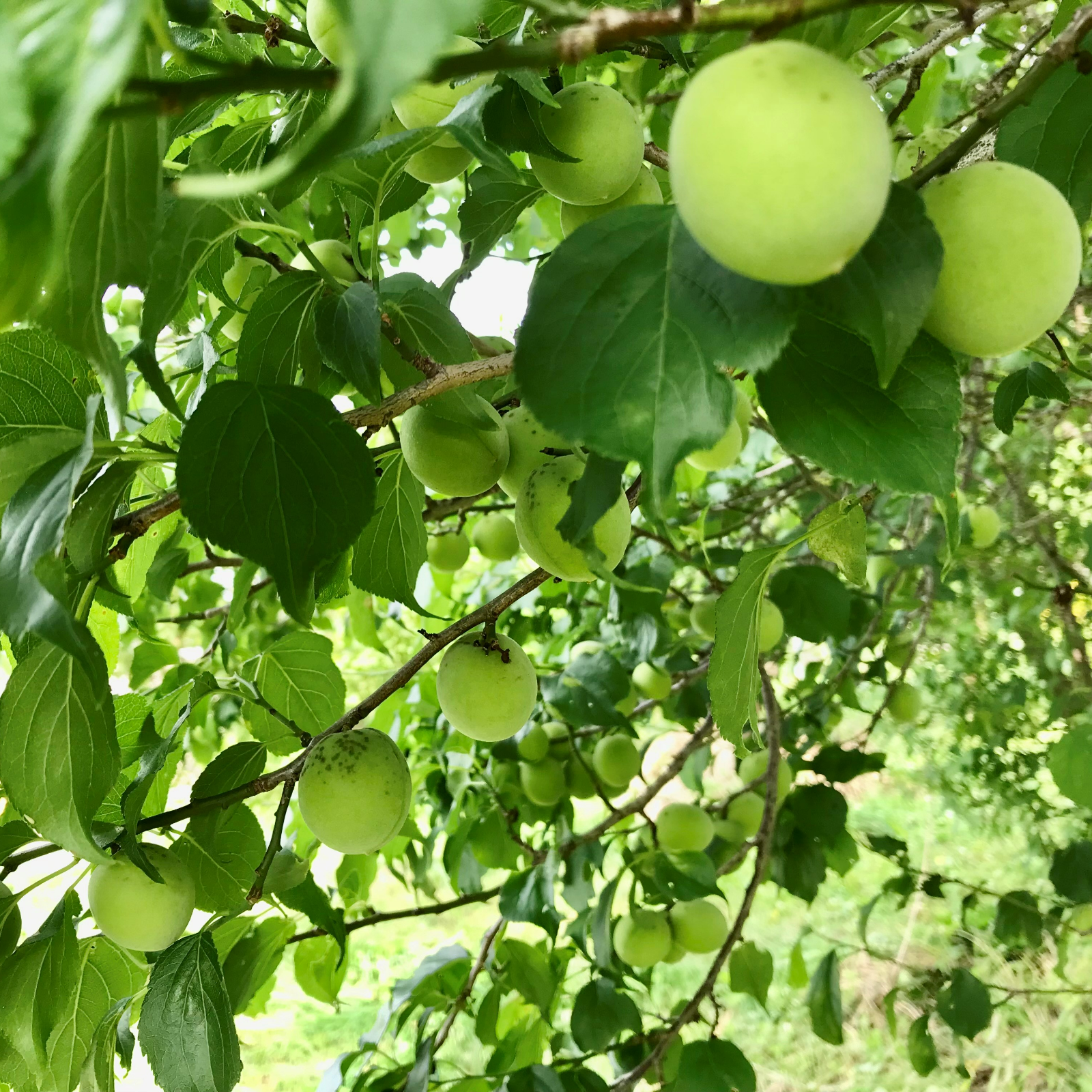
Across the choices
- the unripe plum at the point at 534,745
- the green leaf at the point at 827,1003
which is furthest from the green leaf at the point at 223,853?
the green leaf at the point at 827,1003

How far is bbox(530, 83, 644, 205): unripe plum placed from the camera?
68cm

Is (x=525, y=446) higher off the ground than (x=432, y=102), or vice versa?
(x=432, y=102)

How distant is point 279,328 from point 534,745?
93 centimetres

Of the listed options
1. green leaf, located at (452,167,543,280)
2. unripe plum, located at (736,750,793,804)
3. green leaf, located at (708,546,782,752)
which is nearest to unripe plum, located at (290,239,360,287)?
green leaf, located at (452,167,543,280)

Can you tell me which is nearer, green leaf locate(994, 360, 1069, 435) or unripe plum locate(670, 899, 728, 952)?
green leaf locate(994, 360, 1069, 435)

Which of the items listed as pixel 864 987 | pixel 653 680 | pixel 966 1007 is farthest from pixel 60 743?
pixel 864 987

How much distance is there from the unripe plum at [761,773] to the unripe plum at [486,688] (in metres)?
0.86

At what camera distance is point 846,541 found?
830 mm

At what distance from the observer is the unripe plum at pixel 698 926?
145cm

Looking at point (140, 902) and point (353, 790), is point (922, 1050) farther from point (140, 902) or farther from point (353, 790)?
point (140, 902)

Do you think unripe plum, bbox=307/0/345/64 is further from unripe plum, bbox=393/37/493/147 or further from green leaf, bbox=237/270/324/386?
green leaf, bbox=237/270/324/386

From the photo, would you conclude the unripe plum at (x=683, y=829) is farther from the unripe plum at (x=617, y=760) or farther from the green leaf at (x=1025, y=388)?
the green leaf at (x=1025, y=388)

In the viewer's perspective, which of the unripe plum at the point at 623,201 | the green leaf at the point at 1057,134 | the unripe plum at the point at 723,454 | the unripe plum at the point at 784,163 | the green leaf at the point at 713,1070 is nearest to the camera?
the unripe plum at the point at 784,163

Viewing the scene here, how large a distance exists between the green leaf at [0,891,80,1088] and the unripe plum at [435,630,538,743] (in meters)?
0.40
